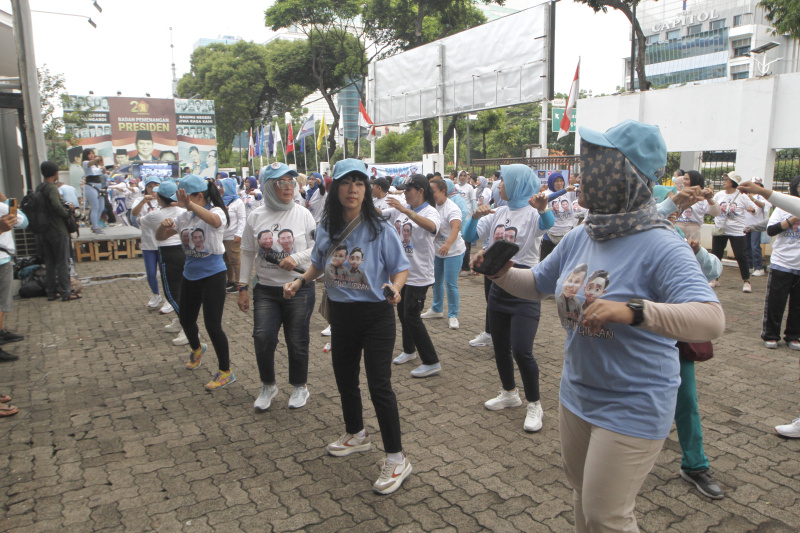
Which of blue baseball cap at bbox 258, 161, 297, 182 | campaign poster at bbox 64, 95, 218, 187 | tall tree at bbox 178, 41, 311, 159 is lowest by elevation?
blue baseball cap at bbox 258, 161, 297, 182

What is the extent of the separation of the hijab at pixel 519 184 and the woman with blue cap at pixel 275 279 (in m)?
1.79

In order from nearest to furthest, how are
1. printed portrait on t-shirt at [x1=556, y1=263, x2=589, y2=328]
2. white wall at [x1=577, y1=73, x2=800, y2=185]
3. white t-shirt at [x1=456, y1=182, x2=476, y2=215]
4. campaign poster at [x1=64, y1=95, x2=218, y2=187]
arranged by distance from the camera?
printed portrait on t-shirt at [x1=556, y1=263, x2=589, y2=328] < white wall at [x1=577, y1=73, x2=800, y2=185] < white t-shirt at [x1=456, y1=182, x2=476, y2=215] < campaign poster at [x1=64, y1=95, x2=218, y2=187]

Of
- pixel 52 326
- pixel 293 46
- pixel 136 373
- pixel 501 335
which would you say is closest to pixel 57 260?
pixel 52 326

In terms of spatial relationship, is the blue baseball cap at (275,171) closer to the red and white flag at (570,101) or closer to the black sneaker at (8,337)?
the black sneaker at (8,337)

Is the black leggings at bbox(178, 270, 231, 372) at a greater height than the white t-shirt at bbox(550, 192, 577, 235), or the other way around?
the white t-shirt at bbox(550, 192, 577, 235)

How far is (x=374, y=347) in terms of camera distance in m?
3.43

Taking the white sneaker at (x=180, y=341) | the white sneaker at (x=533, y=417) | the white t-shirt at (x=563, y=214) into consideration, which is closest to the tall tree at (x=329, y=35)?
the white t-shirt at (x=563, y=214)

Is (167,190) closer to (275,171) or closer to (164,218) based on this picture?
(164,218)

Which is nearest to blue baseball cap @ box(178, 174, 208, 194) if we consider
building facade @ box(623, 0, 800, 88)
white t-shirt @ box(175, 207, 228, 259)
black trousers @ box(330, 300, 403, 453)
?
white t-shirt @ box(175, 207, 228, 259)

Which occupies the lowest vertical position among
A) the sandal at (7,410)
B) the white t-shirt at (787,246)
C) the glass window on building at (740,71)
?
the sandal at (7,410)

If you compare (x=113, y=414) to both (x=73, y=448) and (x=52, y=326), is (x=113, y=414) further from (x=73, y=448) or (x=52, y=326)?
(x=52, y=326)

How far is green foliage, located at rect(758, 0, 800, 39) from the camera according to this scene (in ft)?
49.0

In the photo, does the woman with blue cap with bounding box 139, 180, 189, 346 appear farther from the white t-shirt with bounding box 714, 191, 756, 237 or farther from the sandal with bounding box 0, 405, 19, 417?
the white t-shirt with bounding box 714, 191, 756, 237

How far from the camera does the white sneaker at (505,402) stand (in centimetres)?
462
